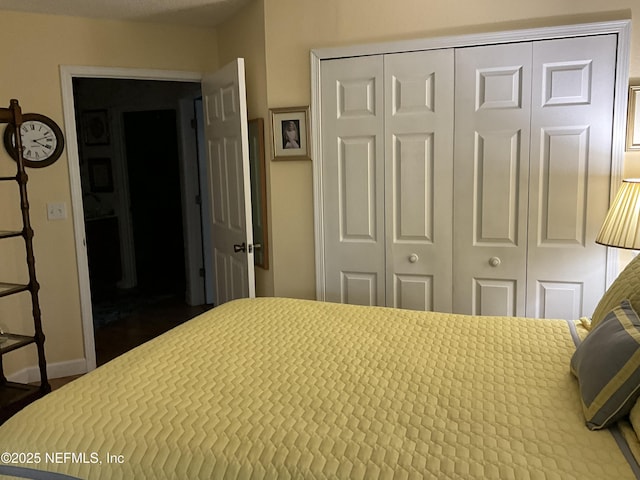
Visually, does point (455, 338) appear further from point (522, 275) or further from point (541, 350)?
point (522, 275)

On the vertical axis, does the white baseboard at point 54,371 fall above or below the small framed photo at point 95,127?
below

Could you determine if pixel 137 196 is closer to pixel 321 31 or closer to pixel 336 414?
pixel 321 31

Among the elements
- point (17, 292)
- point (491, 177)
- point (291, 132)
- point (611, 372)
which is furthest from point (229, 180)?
point (611, 372)

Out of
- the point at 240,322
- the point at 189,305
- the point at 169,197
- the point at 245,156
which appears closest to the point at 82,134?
the point at 169,197

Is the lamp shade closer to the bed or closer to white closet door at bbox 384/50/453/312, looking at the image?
the bed

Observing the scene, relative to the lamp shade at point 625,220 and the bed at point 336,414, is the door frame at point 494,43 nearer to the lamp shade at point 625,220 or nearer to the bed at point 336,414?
the lamp shade at point 625,220

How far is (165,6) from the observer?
10.7ft

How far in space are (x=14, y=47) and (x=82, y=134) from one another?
2.57 m

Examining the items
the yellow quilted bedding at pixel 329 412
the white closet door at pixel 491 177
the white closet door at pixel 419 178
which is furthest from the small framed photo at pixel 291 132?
the yellow quilted bedding at pixel 329 412

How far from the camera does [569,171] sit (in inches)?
109

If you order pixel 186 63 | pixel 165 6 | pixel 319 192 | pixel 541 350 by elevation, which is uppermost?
pixel 165 6

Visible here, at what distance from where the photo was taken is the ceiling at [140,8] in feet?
10.3

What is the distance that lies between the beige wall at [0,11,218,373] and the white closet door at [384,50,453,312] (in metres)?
1.66

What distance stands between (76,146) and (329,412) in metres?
2.88
